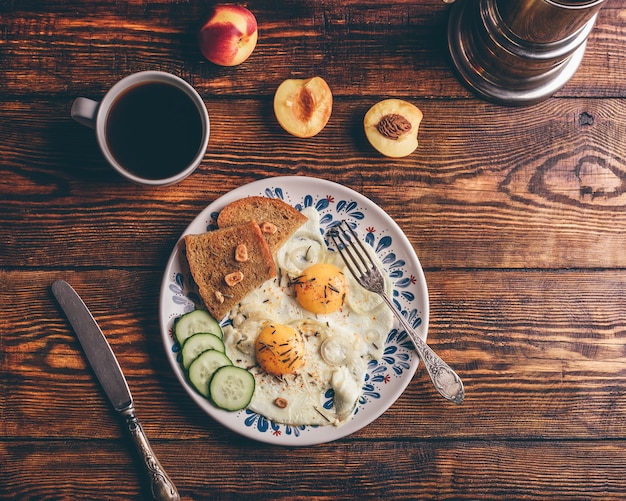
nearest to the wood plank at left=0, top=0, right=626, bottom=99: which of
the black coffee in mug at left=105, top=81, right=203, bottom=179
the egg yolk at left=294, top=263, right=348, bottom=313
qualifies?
the black coffee in mug at left=105, top=81, right=203, bottom=179

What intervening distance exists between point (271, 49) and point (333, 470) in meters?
1.24

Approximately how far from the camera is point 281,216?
1.59 m

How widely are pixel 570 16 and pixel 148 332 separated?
1.37 metres

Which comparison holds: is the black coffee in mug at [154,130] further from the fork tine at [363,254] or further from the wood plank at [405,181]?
the fork tine at [363,254]

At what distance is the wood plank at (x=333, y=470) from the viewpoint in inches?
63.9

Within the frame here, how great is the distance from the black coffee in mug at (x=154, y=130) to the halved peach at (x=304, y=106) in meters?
0.25

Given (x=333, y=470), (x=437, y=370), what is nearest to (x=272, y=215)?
(x=437, y=370)

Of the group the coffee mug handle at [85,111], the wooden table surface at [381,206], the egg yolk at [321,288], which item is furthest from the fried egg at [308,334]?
the coffee mug handle at [85,111]

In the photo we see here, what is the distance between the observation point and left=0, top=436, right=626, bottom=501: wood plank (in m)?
1.62

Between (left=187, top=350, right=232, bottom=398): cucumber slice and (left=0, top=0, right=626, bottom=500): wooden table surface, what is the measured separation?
127mm

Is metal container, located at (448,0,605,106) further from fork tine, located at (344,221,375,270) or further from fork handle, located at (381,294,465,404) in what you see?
fork handle, located at (381,294,465,404)

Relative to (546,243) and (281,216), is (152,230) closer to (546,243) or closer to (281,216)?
(281,216)

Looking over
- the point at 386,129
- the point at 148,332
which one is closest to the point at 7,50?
the point at 148,332

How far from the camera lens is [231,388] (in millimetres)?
1527
